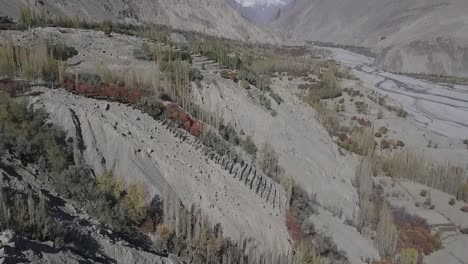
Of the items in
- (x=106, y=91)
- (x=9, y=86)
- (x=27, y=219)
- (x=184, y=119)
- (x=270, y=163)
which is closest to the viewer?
(x=27, y=219)

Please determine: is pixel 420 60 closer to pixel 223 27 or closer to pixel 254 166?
pixel 223 27

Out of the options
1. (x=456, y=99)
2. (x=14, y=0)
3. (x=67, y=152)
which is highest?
(x=14, y=0)

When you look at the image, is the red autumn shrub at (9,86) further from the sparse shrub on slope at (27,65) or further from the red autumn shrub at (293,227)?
the red autumn shrub at (293,227)

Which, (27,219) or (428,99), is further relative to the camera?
(428,99)

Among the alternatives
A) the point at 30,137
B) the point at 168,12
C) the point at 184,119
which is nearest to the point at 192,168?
the point at 184,119

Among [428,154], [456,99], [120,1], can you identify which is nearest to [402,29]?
[456,99]

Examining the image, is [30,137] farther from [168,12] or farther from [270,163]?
[168,12]

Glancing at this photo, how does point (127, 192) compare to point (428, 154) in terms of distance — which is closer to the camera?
→ point (127, 192)
